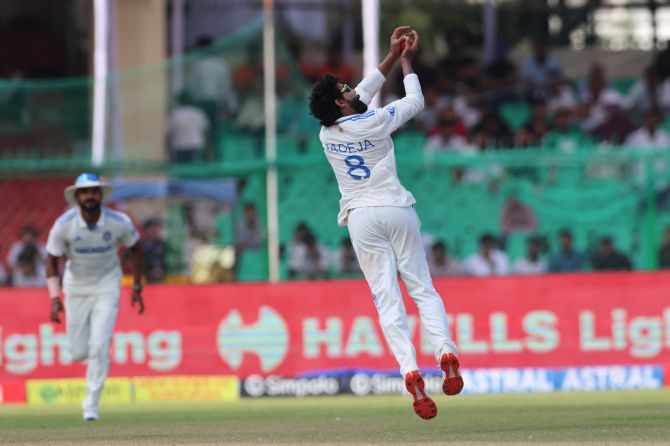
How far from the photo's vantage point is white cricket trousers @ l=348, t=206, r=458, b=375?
31.1 feet

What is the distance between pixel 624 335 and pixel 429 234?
8.39 ft

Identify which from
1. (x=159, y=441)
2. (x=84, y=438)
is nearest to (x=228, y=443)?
(x=159, y=441)

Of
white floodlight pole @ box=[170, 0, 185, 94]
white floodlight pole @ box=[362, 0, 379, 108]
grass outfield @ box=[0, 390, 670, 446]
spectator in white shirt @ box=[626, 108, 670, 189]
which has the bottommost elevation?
grass outfield @ box=[0, 390, 670, 446]

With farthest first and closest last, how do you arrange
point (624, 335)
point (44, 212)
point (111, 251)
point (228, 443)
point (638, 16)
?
point (638, 16), point (44, 212), point (624, 335), point (111, 251), point (228, 443)

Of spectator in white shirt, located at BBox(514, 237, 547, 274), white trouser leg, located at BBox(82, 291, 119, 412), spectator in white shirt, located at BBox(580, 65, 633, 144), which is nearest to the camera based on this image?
white trouser leg, located at BBox(82, 291, 119, 412)

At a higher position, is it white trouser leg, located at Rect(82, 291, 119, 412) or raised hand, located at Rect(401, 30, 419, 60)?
raised hand, located at Rect(401, 30, 419, 60)

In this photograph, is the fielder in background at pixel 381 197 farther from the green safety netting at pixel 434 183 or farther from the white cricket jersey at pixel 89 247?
the green safety netting at pixel 434 183

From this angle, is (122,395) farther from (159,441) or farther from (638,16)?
(638,16)

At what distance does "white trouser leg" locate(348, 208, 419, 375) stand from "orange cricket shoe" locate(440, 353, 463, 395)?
0.42 metres

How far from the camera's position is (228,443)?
8.87 metres

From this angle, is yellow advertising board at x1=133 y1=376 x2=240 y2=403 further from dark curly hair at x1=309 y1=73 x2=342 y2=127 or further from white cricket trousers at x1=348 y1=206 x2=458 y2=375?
dark curly hair at x1=309 y1=73 x2=342 y2=127

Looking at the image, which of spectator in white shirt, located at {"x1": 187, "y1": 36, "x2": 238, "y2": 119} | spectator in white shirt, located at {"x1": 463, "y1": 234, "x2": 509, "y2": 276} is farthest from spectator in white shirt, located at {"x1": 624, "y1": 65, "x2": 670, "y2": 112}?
spectator in white shirt, located at {"x1": 187, "y1": 36, "x2": 238, "y2": 119}

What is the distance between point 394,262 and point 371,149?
0.77m

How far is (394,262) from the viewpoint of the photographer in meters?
9.61
